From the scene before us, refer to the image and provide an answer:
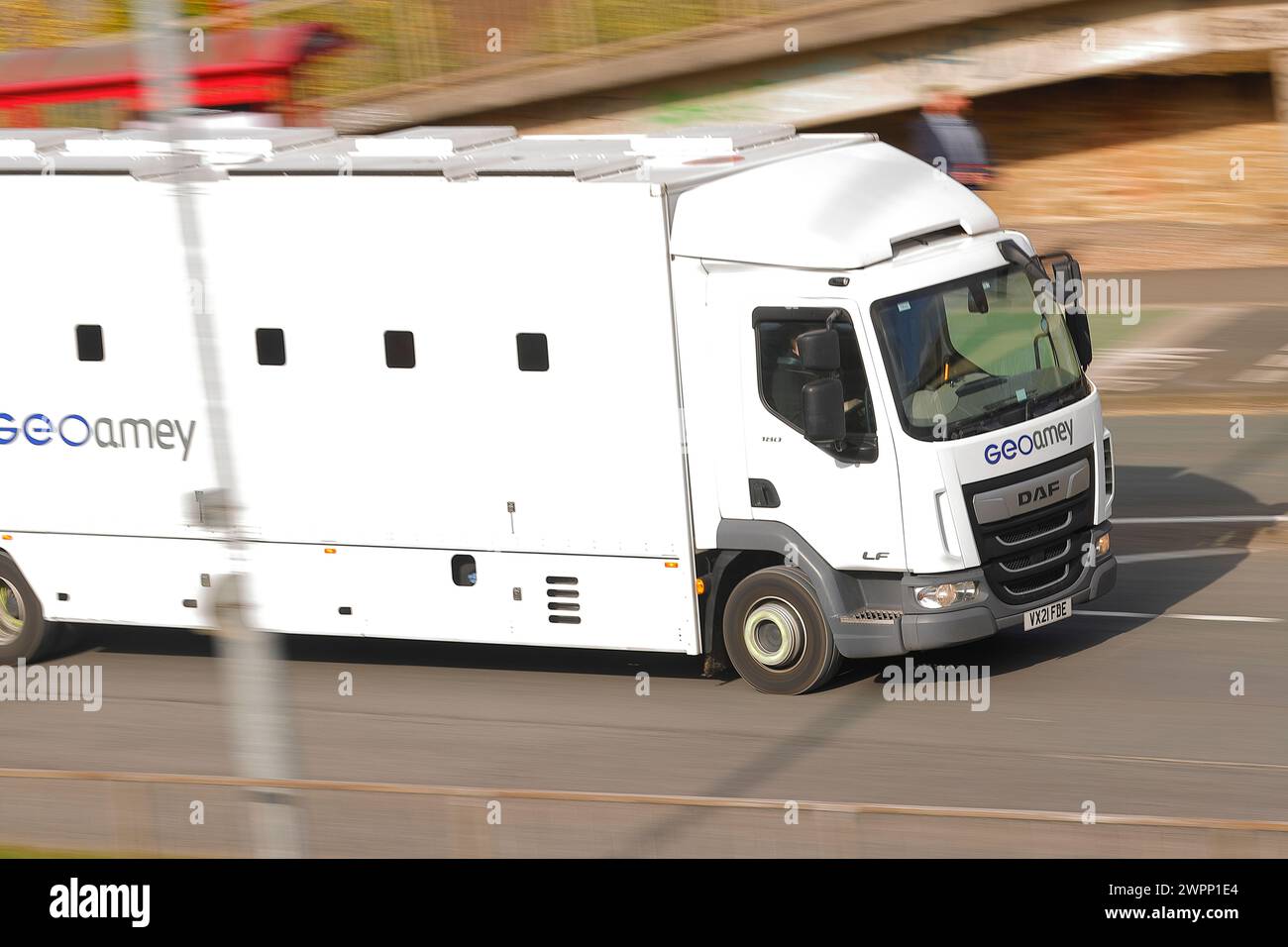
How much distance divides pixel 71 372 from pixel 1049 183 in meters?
15.9

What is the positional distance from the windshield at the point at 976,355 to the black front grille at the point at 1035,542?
37 cm

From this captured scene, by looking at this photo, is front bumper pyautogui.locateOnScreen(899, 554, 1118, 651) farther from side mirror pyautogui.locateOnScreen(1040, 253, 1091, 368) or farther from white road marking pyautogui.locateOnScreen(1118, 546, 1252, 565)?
white road marking pyautogui.locateOnScreen(1118, 546, 1252, 565)

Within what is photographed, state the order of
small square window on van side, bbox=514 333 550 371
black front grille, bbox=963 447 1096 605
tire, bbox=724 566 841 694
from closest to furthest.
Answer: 1. black front grille, bbox=963 447 1096 605
2. tire, bbox=724 566 841 694
3. small square window on van side, bbox=514 333 550 371

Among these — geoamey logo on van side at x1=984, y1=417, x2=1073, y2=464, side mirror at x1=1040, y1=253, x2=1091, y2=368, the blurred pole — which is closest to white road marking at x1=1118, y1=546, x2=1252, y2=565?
side mirror at x1=1040, y1=253, x2=1091, y2=368

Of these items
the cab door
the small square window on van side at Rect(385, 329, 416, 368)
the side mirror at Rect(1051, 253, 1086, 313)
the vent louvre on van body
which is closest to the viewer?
the cab door

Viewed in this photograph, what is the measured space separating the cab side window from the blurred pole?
3868 millimetres

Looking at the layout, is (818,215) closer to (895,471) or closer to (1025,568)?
(895,471)

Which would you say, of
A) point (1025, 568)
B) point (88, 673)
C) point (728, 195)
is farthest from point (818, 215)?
point (88, 673)

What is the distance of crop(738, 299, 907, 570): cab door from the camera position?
10844 mm

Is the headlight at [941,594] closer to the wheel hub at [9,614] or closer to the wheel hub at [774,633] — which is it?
the wheel hub at [774,633]

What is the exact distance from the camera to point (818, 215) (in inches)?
435

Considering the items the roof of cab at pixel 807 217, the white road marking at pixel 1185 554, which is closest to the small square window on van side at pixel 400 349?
the roof of cab at pixel 807 217

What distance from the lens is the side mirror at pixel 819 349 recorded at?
35.0 ft

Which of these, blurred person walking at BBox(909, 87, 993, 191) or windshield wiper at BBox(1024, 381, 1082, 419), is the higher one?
blurred person walking at BBox(909, 87, 993, 191)
